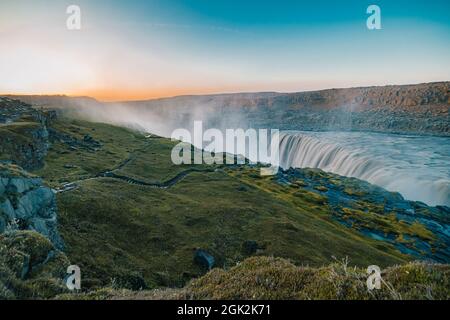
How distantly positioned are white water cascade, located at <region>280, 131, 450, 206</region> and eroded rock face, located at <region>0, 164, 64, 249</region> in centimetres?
8784

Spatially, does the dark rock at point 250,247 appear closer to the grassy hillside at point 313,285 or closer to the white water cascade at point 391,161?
the grassy hillside at point 313,285

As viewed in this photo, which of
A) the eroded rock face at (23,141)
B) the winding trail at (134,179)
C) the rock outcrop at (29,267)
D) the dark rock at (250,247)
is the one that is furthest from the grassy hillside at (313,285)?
the eroded rock face at (23,141)

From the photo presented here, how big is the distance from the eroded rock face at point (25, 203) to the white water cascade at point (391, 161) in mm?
87839

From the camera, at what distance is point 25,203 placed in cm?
2545

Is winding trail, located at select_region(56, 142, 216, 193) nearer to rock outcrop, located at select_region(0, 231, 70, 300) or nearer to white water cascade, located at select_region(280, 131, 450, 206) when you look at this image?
rock outcrop, located at select_region(0, 231, 70, 300)

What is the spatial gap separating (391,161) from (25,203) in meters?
107

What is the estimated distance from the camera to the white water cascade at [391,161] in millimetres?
90825

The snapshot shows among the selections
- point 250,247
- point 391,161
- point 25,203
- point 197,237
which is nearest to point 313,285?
point 25,203

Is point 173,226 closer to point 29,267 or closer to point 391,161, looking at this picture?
point 29,267

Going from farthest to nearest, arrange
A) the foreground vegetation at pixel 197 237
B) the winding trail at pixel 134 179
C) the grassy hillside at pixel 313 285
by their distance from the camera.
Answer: the winding trail at pixel 134 179 < the foreground vegetation at pixel 197 237 < the grassy hillside at pixel 313 285

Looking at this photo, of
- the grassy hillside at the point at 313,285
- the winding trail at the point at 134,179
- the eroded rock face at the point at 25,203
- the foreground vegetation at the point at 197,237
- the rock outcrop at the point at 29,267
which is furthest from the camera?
the winding trail at the point at 134,179

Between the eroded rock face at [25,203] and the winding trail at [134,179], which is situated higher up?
the eroded rock face at [25,203]

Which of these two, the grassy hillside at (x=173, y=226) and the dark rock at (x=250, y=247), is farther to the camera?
the dark rock at (x=250, y=247)

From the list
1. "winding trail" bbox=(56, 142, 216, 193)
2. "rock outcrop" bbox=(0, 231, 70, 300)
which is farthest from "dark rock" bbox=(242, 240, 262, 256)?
"rock outcrop" bbox=(0, 231, 70, 300)
